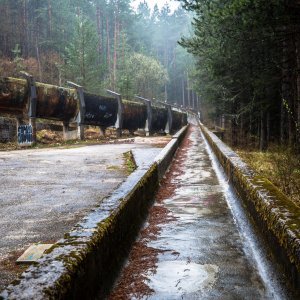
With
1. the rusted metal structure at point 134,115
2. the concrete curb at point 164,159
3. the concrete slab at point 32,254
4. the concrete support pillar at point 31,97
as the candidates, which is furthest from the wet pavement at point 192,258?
the rusted metal structure at point 134,115

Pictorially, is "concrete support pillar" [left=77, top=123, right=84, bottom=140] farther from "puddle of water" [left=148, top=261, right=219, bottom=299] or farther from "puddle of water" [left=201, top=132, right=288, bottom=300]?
"puddle of water" [left=148, top=261, right=219, bottom=299]

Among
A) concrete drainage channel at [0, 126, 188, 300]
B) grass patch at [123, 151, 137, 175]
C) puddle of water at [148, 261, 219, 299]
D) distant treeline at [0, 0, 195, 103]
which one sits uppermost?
distant treeline at [0, 0, 195, 103]

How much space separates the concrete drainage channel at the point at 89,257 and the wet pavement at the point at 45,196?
2.09 feet

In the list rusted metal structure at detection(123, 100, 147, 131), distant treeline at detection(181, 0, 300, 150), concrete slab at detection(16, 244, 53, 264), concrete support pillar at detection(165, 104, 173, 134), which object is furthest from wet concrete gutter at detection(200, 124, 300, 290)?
concrete support pillar at detection(165, 104, 173, 134)

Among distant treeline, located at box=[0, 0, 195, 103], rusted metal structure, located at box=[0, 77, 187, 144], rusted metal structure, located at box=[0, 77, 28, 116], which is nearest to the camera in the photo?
rusted metal structure, located at box=[0, 77, 28, 116]

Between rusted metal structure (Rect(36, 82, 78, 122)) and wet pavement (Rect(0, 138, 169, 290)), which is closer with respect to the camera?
wet pavement (Rect(0, 138, 169, 290))

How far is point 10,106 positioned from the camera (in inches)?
665

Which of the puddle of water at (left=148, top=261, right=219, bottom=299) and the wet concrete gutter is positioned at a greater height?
the wet concrete gutter

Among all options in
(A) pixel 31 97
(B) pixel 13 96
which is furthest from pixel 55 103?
(B) pixel 13 96

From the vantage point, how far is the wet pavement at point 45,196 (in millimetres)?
4133

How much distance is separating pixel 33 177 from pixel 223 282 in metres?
6.09

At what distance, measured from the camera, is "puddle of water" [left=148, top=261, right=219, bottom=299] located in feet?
10.0

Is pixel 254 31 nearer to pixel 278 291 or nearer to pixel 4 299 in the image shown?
pixel 278 291

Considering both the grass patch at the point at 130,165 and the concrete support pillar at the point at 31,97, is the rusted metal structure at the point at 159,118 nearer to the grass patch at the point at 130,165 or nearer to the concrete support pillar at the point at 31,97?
the concrete support pillar at the point at 31,97
